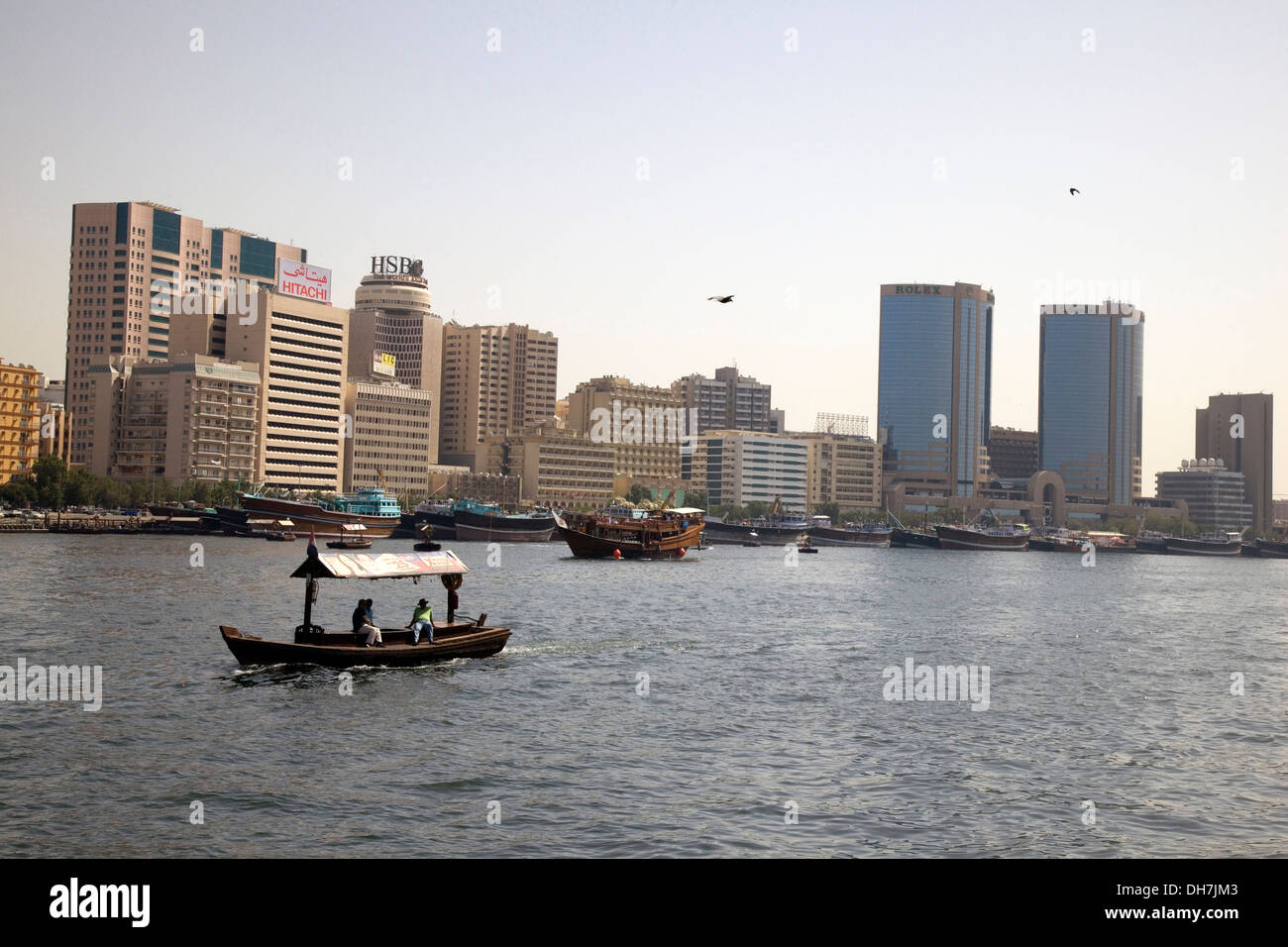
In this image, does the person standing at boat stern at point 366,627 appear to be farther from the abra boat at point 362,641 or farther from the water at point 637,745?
the water at point 637,745

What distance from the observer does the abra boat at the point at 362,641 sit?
1617 inches

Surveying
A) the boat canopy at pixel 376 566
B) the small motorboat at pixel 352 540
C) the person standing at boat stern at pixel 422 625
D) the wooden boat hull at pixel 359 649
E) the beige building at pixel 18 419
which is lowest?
the small motorboat at pixel 352 540

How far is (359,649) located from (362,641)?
0.86 meters

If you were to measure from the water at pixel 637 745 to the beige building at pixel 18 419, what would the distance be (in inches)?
4433

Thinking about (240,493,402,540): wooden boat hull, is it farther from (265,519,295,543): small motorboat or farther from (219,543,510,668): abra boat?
(219,543,510,668): abra boat

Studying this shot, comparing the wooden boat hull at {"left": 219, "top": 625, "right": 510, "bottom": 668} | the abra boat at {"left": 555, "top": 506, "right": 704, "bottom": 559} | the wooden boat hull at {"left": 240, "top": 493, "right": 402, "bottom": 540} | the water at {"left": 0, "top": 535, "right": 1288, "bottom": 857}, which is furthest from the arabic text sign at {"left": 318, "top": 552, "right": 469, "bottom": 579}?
the wooden boat hull at {"left": 240, "top": 493, "right": 402, "bottom": 540}

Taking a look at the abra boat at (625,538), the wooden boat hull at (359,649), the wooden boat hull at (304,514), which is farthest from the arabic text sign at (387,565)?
the wooden boat hull at (304,514)

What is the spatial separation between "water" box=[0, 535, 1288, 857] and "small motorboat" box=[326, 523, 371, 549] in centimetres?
9100

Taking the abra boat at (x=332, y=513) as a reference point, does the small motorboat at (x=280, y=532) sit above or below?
below

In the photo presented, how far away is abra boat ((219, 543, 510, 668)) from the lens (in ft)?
135

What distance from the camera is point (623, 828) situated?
23.9m
